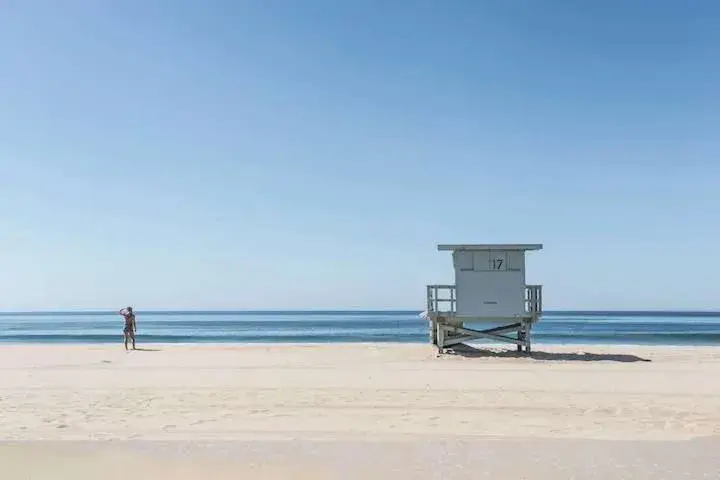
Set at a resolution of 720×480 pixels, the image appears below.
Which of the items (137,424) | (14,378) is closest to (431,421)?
(137,424)

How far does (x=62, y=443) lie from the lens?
8.16 metres

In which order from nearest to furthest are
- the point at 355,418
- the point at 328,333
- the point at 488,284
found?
the point at 355,418, the point at 488,284, the point at 328,333

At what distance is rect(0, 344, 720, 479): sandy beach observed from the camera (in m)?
7.34

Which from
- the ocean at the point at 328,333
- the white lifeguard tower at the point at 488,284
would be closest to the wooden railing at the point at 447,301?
the white lifeguard tower at the point at 488,284

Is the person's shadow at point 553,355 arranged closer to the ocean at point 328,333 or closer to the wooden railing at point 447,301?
the wooden railing at point 447,301

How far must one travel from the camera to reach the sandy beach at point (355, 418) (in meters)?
7.34

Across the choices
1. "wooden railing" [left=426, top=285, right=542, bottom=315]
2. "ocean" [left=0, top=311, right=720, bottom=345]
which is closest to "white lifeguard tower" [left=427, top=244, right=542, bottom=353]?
"wooden railing" [left=426, top=285, right=542, bottom=315]

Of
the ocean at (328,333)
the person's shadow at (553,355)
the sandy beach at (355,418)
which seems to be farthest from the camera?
the ocean at (328,333)

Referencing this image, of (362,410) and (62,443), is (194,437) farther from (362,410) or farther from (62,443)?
(362,410)

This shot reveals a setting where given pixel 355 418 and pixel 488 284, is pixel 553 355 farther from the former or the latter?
pixel 355 418

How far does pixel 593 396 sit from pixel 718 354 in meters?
12.7

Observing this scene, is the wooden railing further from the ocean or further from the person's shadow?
the ocean

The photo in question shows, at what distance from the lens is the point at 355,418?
388 inches

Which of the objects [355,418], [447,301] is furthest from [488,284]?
[355,418]
